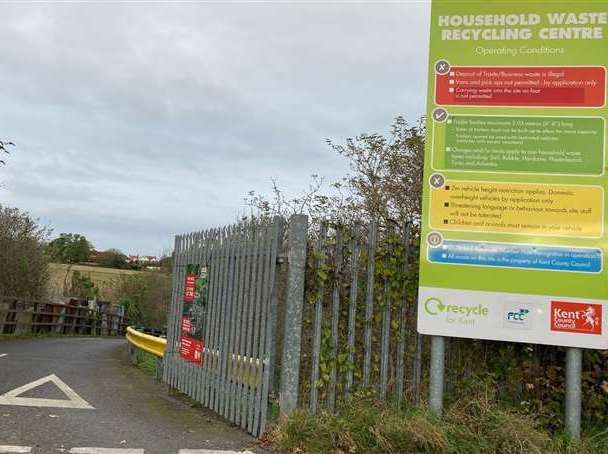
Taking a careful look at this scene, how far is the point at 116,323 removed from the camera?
32.5 m

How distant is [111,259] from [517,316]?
6609 centimetres

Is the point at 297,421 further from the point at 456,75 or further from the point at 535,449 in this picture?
the point at 456,75

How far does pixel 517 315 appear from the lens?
212 inches

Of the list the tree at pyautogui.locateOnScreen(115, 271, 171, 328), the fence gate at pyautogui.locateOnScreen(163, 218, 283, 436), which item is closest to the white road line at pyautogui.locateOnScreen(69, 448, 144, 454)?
the fence gate at pyautogui.locateOnScreen(163, 218, 283, 436)

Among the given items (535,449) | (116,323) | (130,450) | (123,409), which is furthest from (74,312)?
(535,449)

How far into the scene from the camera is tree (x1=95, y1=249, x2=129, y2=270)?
6638 cm

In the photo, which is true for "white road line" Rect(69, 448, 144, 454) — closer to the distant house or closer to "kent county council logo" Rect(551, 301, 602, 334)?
"kent county council logo" Rect(551, 301, 602, 334)

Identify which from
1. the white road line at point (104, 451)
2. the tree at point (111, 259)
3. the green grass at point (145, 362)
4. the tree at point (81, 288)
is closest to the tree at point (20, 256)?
the green grass at point (145, 362)

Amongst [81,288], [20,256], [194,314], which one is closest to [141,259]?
[81,288]

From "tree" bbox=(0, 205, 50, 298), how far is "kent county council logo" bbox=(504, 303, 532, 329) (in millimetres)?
20695

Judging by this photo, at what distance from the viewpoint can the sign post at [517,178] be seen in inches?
209

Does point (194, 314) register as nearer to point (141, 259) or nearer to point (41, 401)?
point (41, 401)

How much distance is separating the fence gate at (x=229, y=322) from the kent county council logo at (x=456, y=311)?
4.89ft

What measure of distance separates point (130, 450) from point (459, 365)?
3136 millimetres
